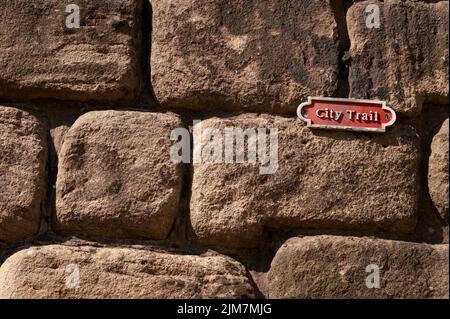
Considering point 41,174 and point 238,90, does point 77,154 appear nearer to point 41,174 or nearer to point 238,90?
point 41,174

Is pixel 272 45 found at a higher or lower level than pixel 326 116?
higher

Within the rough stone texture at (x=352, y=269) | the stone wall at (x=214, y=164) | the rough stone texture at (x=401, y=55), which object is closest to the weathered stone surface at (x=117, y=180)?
the stone wall at (x=214, y=164)

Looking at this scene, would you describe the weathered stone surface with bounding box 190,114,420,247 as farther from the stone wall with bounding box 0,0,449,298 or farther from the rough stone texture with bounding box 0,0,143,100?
the rough stone texture with bounding box 0,0,143,100

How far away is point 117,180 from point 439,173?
0.70 metres

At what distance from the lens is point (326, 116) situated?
183 centimetres

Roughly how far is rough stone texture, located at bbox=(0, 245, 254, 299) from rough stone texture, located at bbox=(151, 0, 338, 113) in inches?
13.9

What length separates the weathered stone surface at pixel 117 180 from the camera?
1765mm

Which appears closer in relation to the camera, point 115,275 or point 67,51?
point 115,275

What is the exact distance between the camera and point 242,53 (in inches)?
73.2

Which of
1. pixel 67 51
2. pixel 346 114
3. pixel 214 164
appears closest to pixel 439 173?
pixel 346 114

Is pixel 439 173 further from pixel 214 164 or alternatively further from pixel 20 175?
pixel 20 175

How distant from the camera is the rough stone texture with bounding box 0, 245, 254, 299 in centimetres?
170
